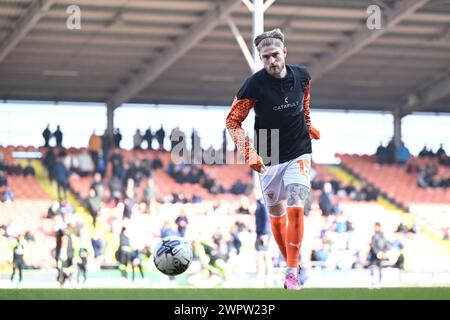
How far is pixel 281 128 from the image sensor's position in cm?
926

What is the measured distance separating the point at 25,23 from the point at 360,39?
9892 millimetres

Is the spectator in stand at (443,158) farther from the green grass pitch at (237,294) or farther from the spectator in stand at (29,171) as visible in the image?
the green grass pitch at (237,294)

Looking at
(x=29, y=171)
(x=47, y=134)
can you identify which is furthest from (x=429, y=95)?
(x=29, y=171)

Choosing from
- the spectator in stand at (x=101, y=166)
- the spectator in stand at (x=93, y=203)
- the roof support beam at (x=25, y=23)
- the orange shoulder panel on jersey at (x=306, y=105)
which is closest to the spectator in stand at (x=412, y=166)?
the spectator in stand at (x=101, y=166)

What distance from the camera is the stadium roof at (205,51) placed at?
29.5 m

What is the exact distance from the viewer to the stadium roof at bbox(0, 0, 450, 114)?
2945cm

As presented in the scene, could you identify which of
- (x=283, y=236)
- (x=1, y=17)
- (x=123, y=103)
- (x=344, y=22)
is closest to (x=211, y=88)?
(x=123, y=103)

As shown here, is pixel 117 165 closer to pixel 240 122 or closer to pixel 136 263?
pixel 136 263

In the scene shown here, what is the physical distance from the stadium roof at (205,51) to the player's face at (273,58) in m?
15.5

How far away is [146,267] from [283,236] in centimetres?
1476

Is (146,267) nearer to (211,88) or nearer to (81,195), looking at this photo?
(81,195)

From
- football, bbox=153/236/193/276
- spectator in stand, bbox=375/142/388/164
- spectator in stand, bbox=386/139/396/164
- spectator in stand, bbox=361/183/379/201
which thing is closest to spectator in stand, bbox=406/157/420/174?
spectator in stand, bbox=386/139/396/164

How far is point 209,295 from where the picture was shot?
8.13 meters

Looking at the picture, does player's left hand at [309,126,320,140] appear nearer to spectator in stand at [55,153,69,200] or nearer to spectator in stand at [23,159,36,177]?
spectator in stand at [55,153,69,200]
